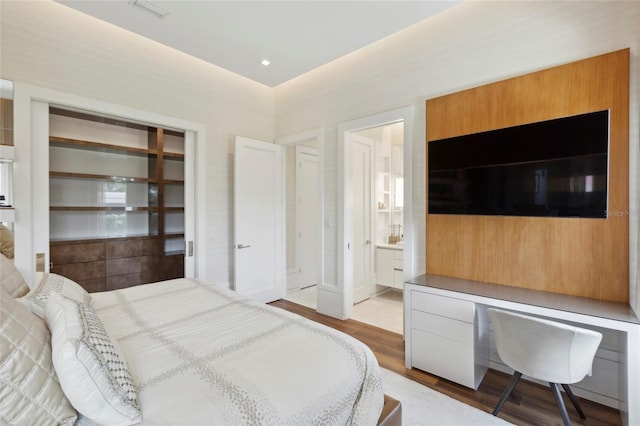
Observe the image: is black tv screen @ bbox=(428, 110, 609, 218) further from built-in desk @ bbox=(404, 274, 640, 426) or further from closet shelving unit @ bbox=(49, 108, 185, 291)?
closet shelving unit @ bbox=(49, 108, 185, 291)

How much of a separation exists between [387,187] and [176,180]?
10.4ft

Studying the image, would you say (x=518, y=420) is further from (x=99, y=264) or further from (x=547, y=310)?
(x=99, y=264)

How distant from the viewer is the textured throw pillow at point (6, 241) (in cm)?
225

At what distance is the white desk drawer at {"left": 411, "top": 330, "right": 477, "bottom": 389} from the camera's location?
7.00ft

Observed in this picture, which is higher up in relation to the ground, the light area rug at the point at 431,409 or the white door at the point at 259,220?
the white door at the point at 259,220

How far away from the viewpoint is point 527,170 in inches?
84.0

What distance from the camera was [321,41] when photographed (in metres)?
2.93

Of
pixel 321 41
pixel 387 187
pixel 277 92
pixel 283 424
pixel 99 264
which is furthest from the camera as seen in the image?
pixel 387 187

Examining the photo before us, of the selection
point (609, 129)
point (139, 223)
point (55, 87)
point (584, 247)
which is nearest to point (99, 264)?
point (139, 223)

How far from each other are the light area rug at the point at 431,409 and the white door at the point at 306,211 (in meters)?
2.92

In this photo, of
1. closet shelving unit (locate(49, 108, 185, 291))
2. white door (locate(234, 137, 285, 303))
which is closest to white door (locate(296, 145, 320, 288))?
white door (locate(234, 137, 285, 303))

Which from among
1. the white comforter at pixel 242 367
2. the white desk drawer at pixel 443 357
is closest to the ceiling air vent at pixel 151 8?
the white comforter at pixel 242 367

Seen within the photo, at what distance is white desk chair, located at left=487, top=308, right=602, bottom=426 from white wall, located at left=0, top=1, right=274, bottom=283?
3.10 metres

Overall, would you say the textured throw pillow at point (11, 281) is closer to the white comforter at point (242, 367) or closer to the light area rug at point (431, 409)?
the white comforter at point (242, 367)
